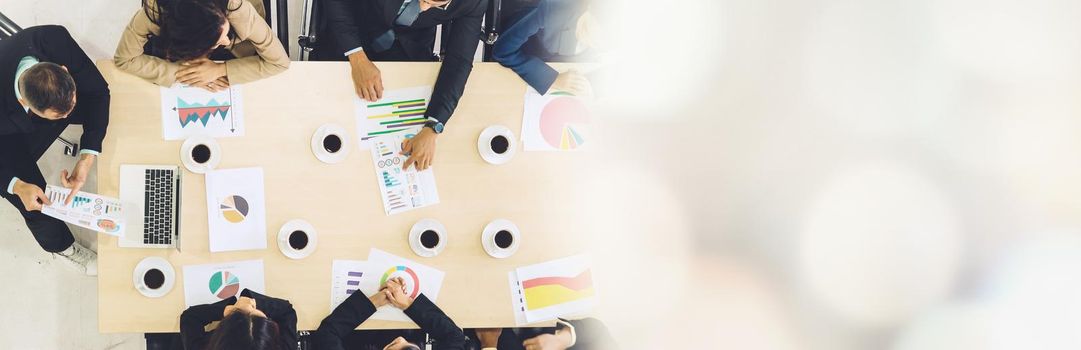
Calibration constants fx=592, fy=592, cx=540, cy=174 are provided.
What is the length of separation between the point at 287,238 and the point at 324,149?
0.27 meters

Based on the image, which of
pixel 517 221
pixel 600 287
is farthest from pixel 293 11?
pixel 600 287

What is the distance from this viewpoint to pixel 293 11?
2.31 meters

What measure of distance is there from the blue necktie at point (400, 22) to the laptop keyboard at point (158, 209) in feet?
2.26

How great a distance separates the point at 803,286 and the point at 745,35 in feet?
3.72

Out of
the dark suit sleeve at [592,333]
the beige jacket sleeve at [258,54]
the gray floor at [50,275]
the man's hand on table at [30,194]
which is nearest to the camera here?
the beige jacket sleeve at [258,54]

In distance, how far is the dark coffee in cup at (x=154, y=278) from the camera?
5.39 ft

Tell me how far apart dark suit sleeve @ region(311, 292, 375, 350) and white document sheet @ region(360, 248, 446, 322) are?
1.6 inches

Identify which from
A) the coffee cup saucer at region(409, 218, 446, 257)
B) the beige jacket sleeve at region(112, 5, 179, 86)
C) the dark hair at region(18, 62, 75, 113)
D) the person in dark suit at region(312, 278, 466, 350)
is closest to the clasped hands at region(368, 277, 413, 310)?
the person in dark suit at region(312, 278, 466, 350)

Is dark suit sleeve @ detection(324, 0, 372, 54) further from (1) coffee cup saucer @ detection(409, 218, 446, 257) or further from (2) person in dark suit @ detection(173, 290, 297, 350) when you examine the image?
(2) person in dark suit @ detection(173, 290, 297, 350)

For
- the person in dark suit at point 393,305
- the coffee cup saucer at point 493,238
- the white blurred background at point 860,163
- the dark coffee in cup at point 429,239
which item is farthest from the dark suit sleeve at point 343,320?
the white blurred background at point 860,163

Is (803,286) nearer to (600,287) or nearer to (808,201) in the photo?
(808,201)

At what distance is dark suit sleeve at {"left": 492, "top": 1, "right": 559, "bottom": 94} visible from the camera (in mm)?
1718

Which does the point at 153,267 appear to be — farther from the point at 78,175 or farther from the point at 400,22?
the point at 400,22

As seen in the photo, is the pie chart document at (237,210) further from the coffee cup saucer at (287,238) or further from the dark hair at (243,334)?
the dark hair at (243,334)
